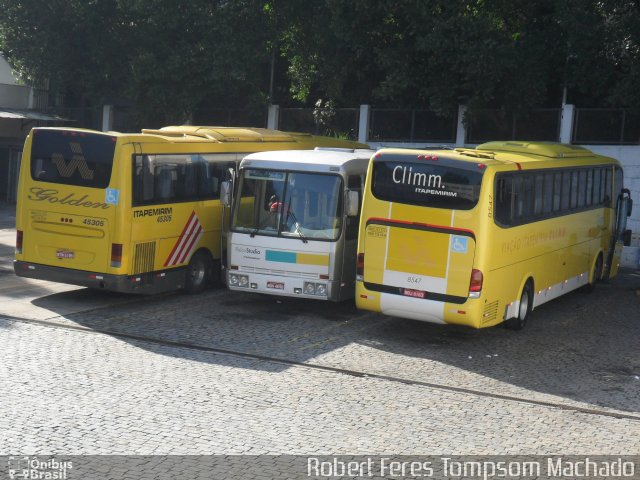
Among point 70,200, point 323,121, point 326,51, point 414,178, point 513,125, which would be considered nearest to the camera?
point 414,178

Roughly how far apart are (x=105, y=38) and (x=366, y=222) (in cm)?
2089

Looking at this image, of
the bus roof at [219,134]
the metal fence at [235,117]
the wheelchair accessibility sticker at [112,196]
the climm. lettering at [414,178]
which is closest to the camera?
the climm. lettering at [414,178]

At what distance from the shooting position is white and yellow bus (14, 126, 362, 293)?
1623cm

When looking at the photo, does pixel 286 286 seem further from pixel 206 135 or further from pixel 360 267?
pixel 206 135

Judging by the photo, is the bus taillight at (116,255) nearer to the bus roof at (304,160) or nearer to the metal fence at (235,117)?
the bus roof at (304,160)

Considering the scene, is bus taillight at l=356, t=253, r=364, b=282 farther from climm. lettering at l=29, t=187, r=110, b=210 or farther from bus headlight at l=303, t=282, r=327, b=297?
climm. lettering at l=29, t=187, r=110, b=210

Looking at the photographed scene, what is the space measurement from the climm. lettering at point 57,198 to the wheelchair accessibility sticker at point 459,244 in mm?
5820

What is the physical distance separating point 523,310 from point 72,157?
813 cm

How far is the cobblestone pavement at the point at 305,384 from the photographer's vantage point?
9.82 m

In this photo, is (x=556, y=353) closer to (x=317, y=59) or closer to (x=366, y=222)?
(x=366, y=222)

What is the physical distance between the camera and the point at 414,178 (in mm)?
14953

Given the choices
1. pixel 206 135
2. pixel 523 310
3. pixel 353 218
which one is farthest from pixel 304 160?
pixel 523 310

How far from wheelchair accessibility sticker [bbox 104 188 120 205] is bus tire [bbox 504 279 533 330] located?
6935mm

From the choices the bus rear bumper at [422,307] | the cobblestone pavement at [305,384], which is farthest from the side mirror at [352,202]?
the cobblestone pavement at [305,384]
